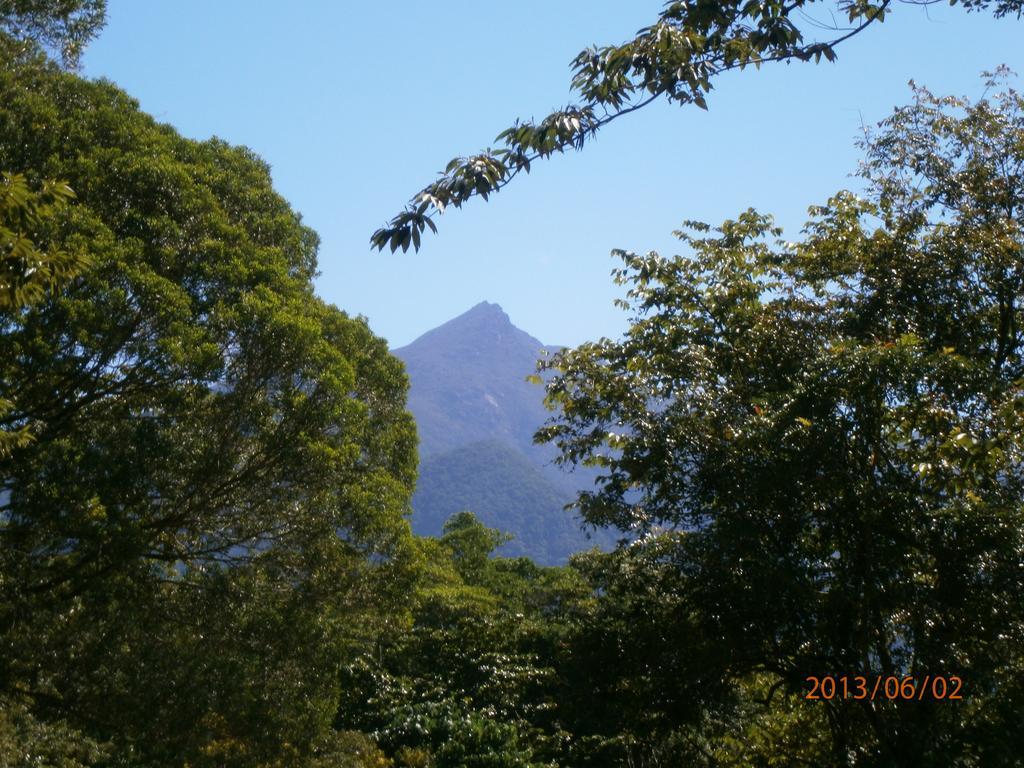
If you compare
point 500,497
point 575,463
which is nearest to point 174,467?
point 575,463

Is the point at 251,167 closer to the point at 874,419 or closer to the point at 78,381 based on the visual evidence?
the point at 78,381

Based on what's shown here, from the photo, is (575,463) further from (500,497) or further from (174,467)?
(500,497)

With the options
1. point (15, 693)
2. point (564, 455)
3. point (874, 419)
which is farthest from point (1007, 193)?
point (15, 693)

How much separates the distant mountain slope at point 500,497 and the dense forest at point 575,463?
99.5 meters

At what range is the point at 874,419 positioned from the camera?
6500 millimetres

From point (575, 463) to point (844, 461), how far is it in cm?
259

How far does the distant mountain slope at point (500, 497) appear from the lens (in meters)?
115

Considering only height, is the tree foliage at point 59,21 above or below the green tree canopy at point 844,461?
above
